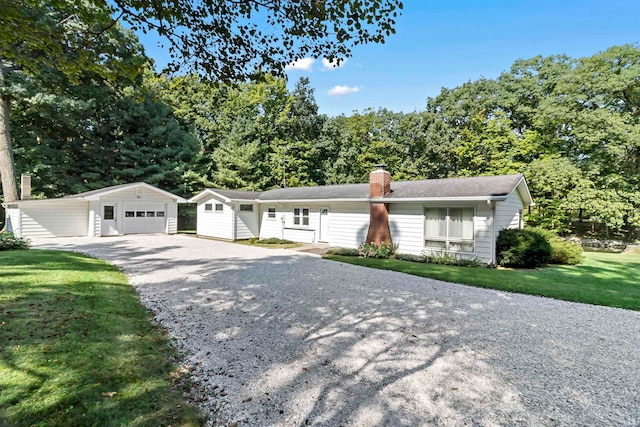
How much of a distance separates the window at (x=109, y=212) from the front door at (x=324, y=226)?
13.0m

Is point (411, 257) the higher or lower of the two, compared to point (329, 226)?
lower

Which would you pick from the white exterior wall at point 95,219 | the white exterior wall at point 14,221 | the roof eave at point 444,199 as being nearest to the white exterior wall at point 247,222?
the roof eave at point 444,199

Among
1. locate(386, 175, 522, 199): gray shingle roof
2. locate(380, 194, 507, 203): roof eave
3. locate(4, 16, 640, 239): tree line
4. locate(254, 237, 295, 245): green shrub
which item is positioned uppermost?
locate(4, 16, 640, 239): tree line

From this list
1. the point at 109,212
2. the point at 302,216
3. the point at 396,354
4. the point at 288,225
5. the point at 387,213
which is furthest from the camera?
the point at 109,212

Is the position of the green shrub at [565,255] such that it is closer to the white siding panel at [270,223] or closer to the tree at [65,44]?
the white siding panel at [270,223]

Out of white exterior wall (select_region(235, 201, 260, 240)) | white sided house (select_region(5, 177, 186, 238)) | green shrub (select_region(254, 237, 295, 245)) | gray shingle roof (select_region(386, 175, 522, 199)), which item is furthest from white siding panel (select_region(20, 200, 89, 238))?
gray shingle roof (select_region(386, 175, 522, 199))

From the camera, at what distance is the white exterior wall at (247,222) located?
59.5ft

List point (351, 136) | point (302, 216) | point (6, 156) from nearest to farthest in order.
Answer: point (302, 216) < point (6, 156) < point (351, 136)

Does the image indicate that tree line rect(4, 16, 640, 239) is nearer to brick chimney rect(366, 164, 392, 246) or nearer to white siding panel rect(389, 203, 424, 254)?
brick chimney rect(366, 164, 392, 246)

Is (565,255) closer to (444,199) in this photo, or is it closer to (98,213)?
(444,199)

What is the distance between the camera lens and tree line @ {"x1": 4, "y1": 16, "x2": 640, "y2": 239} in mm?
19250

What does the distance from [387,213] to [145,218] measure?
1601 cm

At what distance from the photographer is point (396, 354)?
407cm

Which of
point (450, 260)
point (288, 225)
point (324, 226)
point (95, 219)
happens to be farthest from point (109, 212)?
point (450, 260)
